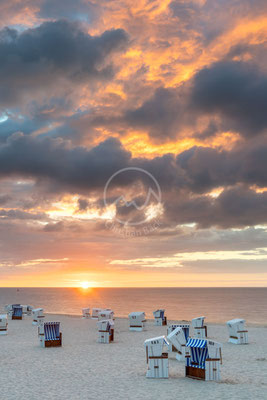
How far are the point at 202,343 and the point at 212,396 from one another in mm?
2610

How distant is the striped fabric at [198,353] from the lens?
15.1m

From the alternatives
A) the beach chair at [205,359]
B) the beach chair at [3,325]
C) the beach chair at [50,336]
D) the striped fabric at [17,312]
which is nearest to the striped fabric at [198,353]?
the beach chair at [205,359]

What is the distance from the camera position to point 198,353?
15.2 m

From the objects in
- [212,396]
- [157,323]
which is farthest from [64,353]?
[157,323]

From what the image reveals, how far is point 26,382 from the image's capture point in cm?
1455

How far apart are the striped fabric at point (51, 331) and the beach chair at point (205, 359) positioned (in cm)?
1052

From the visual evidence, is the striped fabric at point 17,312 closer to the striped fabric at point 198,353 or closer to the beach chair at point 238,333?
the beach chair at point 238,333

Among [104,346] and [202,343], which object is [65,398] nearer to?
[202,343]

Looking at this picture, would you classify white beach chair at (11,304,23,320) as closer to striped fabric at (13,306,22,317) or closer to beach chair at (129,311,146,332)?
striped fabric at (13,306,22,317)

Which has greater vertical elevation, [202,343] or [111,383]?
[202,343]

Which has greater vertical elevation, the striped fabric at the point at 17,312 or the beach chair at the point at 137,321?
the striped fabric at the point at 17,312

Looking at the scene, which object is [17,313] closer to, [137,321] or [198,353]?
[137,321]

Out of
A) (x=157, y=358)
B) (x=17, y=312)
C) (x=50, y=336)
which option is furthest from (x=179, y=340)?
(x=17, y=312)

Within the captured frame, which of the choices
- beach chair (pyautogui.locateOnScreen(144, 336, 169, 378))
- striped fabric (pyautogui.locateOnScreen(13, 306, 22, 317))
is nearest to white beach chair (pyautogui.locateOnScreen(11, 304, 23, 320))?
striped fabric (pyautogui.locateOnScreen(13, 306, 22, 317))
